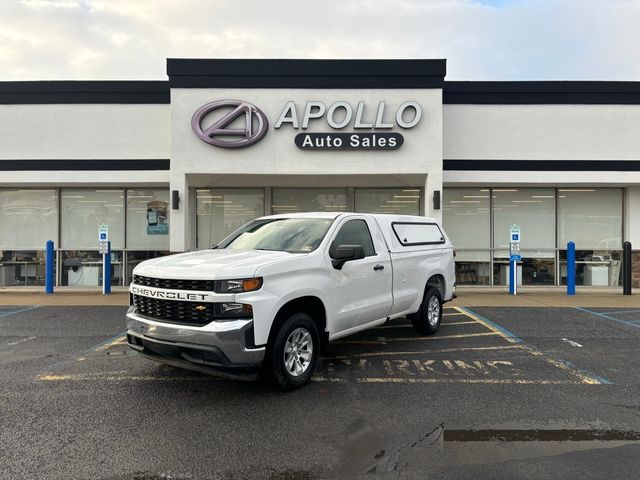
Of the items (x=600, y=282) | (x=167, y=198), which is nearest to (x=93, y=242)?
(x=167, y=198)

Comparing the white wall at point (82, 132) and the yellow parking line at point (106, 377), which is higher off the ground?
the white wall at point (82, 132)

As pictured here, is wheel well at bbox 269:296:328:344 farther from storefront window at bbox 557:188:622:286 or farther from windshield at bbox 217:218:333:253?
storefront window at bbox 557:188:622:286

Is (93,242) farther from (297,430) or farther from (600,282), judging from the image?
(600,282)

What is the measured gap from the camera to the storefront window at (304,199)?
14.5 meters

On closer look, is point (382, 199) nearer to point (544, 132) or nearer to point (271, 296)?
point (544, 132)

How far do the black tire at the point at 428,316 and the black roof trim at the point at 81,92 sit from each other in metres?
10.3

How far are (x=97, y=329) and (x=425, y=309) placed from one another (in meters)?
5.86

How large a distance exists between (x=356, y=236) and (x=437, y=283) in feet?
7.93

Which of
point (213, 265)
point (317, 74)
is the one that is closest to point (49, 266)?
point (317, 74)

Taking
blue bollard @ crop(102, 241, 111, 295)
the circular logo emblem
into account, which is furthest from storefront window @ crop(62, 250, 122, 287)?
the circular logo emblem

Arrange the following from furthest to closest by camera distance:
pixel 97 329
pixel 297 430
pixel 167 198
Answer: pixel 167 198, pixel 97 329, pixel 297 430

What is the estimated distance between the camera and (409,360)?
19.7 feet

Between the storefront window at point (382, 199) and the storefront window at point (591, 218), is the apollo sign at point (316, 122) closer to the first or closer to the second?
the storefront window at point (382, 199)

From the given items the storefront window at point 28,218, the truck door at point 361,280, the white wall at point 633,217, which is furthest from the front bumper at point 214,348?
the white wall at point 633,217
